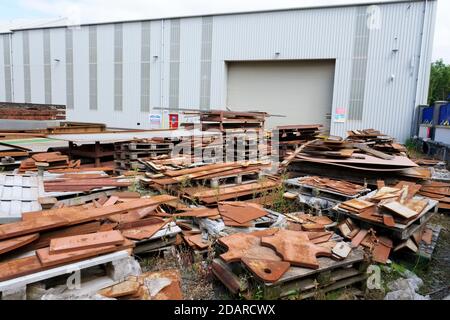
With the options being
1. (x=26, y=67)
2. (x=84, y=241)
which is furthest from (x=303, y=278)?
(x=26, y=67)

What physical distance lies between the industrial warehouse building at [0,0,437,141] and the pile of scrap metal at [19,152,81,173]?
11618 millimetres

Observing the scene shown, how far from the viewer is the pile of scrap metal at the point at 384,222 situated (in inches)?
134

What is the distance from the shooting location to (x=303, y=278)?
→ 2.52 metres

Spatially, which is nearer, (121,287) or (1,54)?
(121,287)

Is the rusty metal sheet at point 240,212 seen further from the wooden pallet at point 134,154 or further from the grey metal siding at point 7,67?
the grey metal siding at point 7,67

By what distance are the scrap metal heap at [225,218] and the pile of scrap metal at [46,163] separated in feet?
0.06

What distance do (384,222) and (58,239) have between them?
3080mm

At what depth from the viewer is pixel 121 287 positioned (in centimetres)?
236

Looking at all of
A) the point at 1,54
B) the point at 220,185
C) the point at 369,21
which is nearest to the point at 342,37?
the point at 369,21

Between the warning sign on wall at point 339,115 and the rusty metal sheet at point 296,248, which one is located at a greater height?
the warning sign on wall at point 339,115

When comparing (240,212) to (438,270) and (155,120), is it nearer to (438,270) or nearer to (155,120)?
(438,270)

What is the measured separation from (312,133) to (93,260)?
796cm

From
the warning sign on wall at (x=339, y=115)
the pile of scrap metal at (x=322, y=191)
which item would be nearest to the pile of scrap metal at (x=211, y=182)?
the pile of scrap metal at (x=322, y=191)
